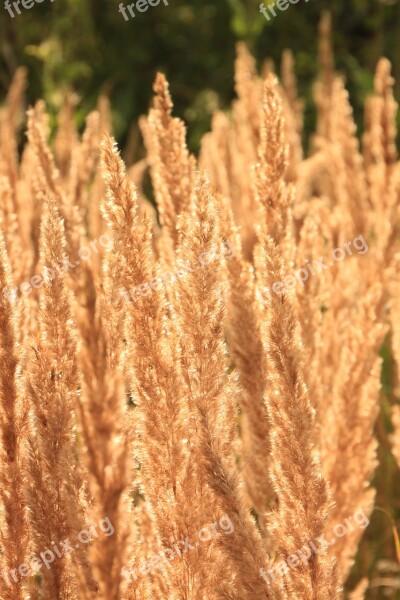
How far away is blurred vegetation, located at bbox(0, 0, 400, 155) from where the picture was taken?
6012 millimetres

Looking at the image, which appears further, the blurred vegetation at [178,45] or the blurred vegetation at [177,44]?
the blurred vegetation at [177,44]

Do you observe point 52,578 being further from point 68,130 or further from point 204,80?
point 204,80

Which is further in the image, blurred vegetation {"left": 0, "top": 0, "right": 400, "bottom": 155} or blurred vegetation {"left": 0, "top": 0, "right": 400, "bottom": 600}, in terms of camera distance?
blurred vegetation {"left": 0, "top": 0, "right": 400, "bottom": 155}

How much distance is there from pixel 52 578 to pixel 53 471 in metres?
0.15

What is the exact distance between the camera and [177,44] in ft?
21.5

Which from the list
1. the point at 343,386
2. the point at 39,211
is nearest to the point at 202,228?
the point at 343,386

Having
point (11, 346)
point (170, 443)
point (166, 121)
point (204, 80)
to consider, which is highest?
point (204, 80)

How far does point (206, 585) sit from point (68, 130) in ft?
6.80

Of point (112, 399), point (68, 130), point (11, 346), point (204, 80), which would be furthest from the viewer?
point (204, 80)

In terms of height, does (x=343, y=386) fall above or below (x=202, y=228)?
below

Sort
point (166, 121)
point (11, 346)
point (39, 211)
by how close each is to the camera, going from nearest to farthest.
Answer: point (11, 346) → point (166, 121) → point (39, 211)

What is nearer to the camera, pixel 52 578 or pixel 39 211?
pixel 52 578

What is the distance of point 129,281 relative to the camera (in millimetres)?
1248

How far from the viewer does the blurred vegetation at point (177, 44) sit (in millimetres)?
6012
